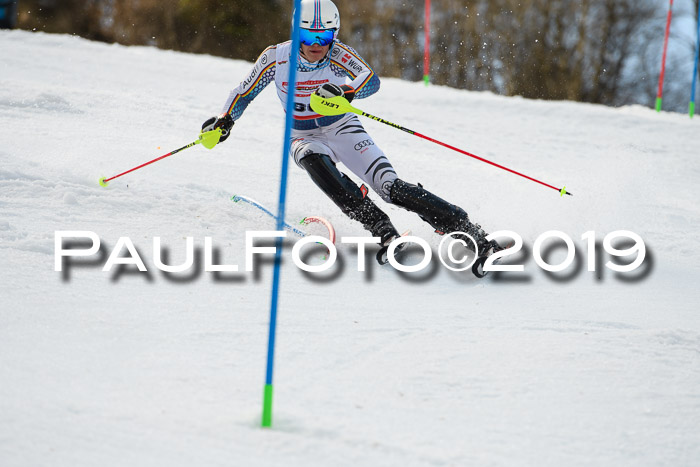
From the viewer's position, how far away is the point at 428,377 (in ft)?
9.57

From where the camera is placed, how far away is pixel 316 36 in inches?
176

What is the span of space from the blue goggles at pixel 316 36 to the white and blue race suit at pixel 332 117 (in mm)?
122

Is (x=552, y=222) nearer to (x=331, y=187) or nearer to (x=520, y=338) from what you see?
(x=331, y=187)

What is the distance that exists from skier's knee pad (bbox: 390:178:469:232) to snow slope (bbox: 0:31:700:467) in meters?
0.32

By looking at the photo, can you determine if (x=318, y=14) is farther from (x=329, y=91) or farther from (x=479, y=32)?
(x=479, y=32)

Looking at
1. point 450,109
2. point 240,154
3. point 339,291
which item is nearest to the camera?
point 339,291

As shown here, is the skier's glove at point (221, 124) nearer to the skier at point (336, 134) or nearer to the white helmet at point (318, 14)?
the skier at point (336, 134)

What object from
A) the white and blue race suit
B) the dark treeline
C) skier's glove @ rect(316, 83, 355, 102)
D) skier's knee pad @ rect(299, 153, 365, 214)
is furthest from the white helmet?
the dark treeline

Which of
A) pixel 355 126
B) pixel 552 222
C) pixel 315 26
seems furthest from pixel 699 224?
pixel 315 26

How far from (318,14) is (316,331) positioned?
1.98 metres

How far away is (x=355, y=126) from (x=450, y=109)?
4618 mm

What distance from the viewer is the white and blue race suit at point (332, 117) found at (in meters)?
4.60

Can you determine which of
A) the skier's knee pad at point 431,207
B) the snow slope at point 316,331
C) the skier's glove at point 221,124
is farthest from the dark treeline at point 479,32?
the skier's knee pad at point 431,207

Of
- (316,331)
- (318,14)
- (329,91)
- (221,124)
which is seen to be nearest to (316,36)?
(318,14)
